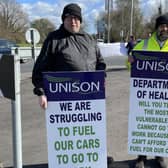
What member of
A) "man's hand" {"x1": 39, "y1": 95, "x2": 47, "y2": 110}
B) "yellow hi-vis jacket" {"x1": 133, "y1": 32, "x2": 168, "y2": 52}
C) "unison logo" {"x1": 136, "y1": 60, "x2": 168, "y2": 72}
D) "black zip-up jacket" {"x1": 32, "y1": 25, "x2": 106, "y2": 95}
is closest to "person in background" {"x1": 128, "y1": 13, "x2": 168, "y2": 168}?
"yellow hi-vis jacket" {"x1": 133, "y1": 32, "x2": 168, "y2": 52}

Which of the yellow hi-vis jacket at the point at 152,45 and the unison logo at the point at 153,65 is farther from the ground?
the yellow hi-vis jacket at the point at 152,45

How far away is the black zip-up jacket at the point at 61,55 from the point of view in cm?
405

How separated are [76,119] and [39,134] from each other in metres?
2.57

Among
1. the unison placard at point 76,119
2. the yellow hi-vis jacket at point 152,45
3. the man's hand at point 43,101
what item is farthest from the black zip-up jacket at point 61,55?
the yellow hi-vis jacket at point 152,45

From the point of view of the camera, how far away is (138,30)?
8188cm

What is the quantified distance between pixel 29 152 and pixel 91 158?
1.66 metres

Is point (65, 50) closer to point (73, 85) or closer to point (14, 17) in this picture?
point (73, 85)

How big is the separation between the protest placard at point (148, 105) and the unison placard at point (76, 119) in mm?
668

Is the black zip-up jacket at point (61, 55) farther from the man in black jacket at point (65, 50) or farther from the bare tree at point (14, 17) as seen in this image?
the bare tree at point (14, 17)

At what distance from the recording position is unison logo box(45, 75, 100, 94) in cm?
385

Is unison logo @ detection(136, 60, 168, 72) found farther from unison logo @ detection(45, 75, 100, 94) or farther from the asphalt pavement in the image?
the asphalt pavement

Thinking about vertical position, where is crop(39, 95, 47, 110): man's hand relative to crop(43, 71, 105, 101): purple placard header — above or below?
below

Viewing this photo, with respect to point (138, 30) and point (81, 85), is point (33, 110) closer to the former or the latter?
point (81, 85)

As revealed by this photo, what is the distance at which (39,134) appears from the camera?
21.0 feet
